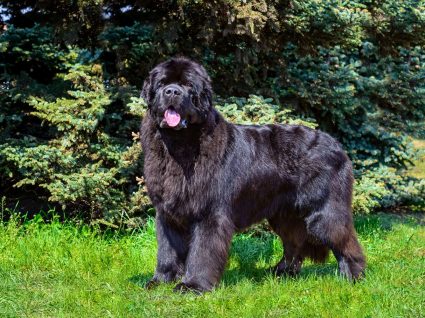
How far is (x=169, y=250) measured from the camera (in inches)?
175

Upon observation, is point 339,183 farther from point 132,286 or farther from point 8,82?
point 8,82

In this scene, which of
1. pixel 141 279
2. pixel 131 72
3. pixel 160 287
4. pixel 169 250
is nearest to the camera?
pixel 160 287

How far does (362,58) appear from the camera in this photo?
8.13 metres

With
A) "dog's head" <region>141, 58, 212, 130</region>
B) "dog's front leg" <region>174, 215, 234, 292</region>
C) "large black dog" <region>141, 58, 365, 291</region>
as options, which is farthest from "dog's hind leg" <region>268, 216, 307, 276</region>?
"dog's head" <region>141, 58, 212, 130</region>

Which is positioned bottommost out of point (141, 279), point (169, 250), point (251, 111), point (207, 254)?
point (141, 279)

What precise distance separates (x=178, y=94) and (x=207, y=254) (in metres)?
1.11

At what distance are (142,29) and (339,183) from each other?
8.56 feet

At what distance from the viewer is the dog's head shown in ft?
13.1

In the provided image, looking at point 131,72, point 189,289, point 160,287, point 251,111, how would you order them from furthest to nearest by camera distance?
point 131,72
point 251,111
point 160,287
point 189,289

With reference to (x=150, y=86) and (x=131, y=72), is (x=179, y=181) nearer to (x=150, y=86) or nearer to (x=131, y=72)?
(x=150, y=86)

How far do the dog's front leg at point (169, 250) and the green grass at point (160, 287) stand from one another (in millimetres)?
137

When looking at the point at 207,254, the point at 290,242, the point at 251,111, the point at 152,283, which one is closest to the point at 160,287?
the point at 152,283

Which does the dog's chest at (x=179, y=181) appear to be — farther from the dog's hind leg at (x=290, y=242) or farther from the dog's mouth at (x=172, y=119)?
the dog's hind leg at (x=290, y=242)

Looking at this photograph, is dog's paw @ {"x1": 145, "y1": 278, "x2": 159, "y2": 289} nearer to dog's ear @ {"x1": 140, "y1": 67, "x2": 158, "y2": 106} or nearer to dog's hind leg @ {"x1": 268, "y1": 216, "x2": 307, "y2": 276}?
dog's hind leg @ {"x1": 268, "y1": 216, "x2": 307, "y2": 276}
